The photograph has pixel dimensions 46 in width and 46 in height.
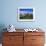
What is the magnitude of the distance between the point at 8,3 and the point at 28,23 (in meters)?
0.94

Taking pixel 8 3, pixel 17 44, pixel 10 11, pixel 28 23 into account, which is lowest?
pixel 17 44

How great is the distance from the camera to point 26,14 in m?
4.10

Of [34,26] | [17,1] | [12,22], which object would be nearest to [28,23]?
[34,26]

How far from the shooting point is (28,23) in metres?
4.14

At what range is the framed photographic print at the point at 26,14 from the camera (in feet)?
13.4

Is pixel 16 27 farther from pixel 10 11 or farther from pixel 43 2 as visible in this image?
pixel 43 2

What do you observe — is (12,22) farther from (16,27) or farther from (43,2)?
(43,2)

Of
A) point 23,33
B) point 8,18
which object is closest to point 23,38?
point 23,33

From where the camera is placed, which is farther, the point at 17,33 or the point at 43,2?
the point at 43,2

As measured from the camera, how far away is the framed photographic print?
13.4ft

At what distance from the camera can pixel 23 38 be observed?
11.8ft

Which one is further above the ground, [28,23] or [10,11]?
[10,11]

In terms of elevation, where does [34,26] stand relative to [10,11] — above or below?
below

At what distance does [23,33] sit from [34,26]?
70cm
